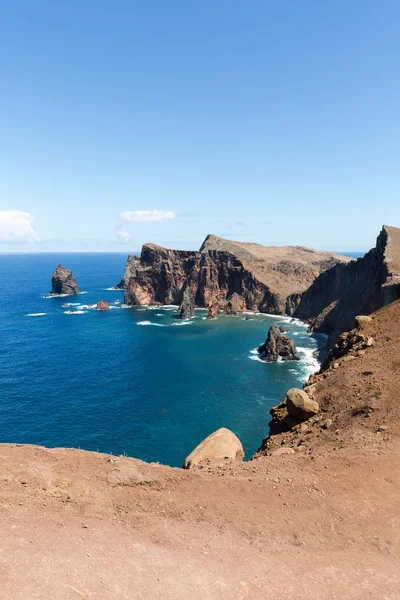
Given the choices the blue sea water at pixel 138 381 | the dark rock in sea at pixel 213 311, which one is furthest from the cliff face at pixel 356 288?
the dark rock in sea at pixel 213 311

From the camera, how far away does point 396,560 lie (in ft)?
41.3

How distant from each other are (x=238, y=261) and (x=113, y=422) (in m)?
116

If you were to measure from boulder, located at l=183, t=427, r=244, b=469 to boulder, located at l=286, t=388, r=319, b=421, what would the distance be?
4527 mm

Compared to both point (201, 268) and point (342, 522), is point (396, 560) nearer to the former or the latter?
point (342, 522)

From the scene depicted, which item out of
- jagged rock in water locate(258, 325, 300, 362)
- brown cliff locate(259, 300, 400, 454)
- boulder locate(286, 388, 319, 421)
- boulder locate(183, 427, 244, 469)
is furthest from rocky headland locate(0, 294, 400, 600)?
jagged rock in water locate(258, 325, 300, 362)

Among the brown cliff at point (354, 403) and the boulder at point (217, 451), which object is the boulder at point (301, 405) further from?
the boulder at point (217, 451)

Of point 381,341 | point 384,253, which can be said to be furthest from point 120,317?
point 381,341

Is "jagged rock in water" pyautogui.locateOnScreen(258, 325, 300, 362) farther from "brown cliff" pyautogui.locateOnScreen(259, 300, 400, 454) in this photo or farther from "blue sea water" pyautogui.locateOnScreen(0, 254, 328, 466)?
"brown cliff" pyautogui.locateOnScreen(259, 300, 400, 454)

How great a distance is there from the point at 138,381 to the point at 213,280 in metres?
94.5

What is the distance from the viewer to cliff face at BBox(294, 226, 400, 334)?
80375mm

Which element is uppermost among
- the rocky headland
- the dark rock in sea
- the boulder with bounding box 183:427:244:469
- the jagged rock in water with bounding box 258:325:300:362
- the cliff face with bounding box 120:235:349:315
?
the cliff face with bounding box 120:235:349:315

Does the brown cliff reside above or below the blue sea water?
above

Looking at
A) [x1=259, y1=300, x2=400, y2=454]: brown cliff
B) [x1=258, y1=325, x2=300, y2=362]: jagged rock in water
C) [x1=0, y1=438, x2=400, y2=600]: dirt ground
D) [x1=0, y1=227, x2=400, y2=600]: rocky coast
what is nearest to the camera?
[x1=0, y1=438, x2=400, y2=600]: dirt ground

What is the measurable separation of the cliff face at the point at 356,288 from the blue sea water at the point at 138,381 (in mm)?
10240
